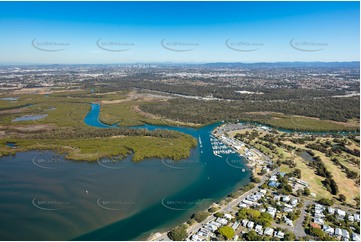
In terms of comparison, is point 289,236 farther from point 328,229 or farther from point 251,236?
point 328,229

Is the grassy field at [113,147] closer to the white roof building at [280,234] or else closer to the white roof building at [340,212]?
the white roof building at [280,234]

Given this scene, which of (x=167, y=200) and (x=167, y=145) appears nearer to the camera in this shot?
(x=167, y=200)

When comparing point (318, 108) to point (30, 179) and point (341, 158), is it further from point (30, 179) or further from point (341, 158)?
point (30, 179)

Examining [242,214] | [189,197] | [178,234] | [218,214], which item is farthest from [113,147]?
[242,214]

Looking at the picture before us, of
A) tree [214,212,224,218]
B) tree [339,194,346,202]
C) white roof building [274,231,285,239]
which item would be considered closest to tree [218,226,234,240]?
tree [214,212,224,218]

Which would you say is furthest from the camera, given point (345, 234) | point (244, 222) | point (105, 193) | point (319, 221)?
point (105, 193)

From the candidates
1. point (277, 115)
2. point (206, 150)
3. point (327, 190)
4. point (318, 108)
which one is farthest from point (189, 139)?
point (318, 108)
